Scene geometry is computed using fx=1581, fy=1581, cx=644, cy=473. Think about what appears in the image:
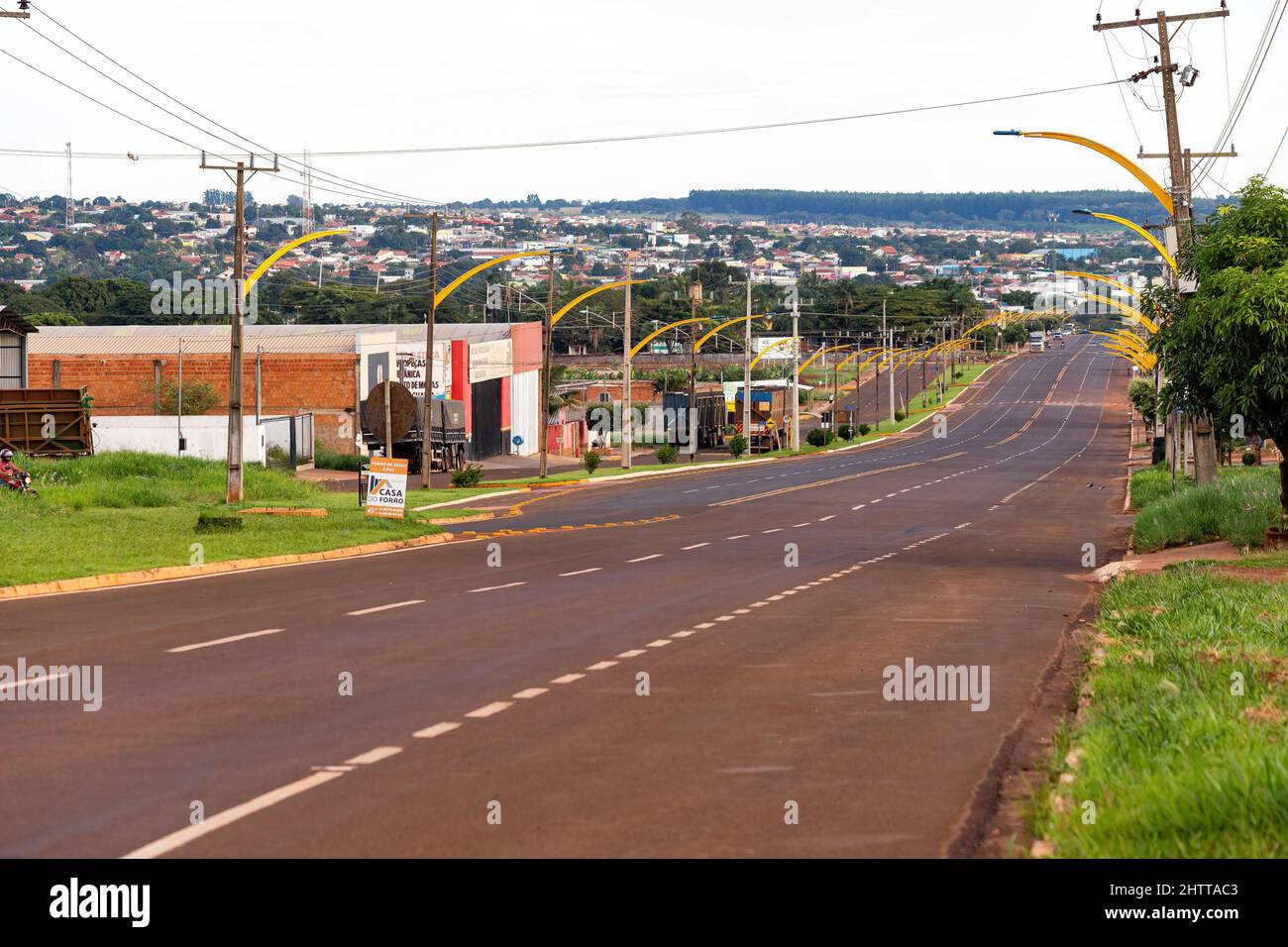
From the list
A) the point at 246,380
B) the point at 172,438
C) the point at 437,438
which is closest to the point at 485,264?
the point at 172,438

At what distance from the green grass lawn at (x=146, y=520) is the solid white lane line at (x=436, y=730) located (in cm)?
1203

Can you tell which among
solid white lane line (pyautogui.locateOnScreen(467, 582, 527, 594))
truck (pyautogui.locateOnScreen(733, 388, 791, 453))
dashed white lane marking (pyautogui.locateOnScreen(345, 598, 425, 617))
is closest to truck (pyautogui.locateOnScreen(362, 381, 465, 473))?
truck (pyautogui.locateOnScreen(733, 388, 791, 453))

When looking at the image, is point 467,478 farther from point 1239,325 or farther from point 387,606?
point 387,606

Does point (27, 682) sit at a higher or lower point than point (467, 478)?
higher

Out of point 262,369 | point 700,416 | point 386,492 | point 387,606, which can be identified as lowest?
point 387,606

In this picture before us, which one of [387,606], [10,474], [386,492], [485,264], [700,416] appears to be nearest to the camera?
[387,606]

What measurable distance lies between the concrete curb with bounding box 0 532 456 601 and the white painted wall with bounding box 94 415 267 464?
105ft

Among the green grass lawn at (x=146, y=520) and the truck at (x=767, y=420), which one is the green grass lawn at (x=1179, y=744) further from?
the truck at (x=767, y=420)

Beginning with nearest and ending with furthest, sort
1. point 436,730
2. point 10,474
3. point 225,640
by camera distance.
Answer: point 436,730
point 225,640
point 10,474

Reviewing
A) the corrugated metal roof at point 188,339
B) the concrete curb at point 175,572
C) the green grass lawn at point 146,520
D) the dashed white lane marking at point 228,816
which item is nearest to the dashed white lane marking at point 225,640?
the concrete curb at point 175,572

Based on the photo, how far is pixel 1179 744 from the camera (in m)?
9.70

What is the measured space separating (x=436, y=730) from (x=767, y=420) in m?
97.3
